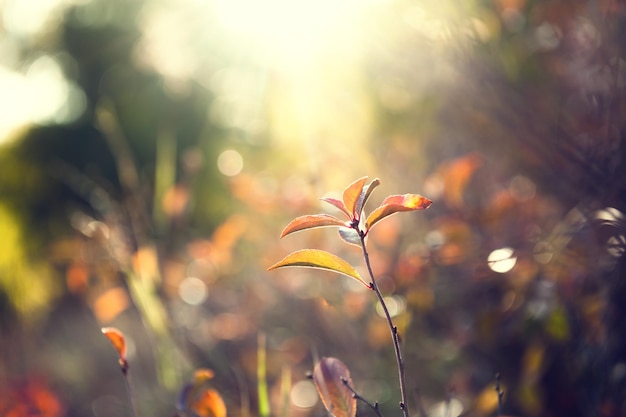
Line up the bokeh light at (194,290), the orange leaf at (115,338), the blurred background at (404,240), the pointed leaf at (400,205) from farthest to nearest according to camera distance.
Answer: the bokeh light at (194,290)
the blurred background at (404,240)
the orange leaf at (115,338)
the pointed leaf at (400,205)

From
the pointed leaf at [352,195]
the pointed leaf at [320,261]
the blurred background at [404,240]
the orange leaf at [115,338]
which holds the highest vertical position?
the blurred background at [404,240]

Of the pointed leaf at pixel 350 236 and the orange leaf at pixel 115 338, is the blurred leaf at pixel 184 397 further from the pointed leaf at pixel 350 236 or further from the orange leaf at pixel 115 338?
the pointed leaf at pixel 350 236

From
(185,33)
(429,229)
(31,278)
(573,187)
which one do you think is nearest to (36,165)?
(185,33)

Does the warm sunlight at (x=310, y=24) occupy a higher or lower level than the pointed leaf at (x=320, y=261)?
higher

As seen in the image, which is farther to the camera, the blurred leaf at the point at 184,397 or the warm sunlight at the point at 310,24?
the warm sunlight at the point at 310,24

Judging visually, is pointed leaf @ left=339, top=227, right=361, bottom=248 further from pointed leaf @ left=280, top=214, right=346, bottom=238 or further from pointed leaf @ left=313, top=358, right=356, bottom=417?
pointed leaf @ left=313, top=358, right=356, bottom=417

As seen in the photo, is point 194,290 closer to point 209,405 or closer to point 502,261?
point 209,405

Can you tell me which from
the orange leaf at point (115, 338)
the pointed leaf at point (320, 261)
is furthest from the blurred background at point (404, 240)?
the pointed leaf at point (320, 261)

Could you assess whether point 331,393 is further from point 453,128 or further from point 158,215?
point 453,128
